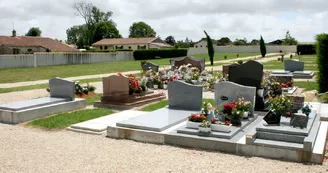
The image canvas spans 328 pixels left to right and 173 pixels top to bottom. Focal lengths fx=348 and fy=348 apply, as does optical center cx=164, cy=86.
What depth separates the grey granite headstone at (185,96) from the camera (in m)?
10.0

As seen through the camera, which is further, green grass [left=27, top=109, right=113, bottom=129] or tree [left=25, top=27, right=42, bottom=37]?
tree [left=25, top=27, right=42, bottom=37]

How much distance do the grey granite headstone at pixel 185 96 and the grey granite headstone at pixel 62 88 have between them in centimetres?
363

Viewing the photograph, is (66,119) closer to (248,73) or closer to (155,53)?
(248,73)

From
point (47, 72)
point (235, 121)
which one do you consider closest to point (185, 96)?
point (235, 121)

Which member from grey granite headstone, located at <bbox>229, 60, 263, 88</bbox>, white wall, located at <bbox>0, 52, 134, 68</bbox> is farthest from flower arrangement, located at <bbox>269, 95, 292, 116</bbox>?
white wall, located at <bbox>0, 52, 134, 68</bbox>

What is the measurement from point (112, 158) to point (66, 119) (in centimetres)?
387

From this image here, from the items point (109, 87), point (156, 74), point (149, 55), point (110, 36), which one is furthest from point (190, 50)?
point (109, 87)

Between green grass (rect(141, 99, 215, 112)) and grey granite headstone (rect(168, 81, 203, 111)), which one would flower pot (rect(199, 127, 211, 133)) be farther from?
green grass (rect(141, 99, 215, 112))

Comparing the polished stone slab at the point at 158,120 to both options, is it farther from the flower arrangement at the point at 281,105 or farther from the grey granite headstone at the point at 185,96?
the flower arrangement at the point at 281,105

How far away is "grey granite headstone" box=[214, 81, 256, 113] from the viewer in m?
9.07

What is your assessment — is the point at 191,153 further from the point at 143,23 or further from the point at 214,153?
the point at 143,23

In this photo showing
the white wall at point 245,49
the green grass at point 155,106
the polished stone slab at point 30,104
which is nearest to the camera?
the polished stone slab at point 30,104

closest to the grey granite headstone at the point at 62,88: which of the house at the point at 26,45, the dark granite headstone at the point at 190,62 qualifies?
the dark granite headstone at the point at 190,62

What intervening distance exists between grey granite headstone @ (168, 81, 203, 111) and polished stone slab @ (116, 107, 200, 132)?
342 millimetres
